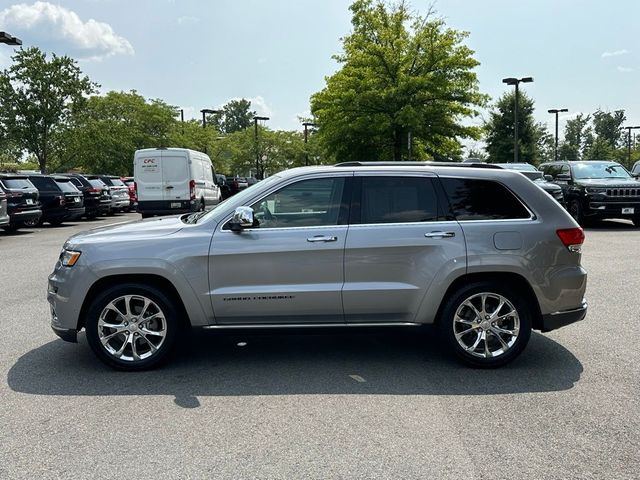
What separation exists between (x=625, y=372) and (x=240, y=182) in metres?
39.3

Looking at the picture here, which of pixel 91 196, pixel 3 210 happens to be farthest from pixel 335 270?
pixel 91 196

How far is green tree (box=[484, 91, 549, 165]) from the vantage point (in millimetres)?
51875

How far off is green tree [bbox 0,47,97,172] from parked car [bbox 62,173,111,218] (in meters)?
11.8

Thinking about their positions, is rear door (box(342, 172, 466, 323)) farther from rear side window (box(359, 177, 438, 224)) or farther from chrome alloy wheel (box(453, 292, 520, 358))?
chrome alloy wheel (box(453, 292, 520, 358))

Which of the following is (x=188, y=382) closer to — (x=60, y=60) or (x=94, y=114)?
(x=60, y=60)

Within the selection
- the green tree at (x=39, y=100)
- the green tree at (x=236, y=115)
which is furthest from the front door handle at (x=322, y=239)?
the green tree at (x=236, y=115)

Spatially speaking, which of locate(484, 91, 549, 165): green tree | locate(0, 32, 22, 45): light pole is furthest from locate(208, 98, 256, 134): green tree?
locate(0, 32, 22, 45): light pole

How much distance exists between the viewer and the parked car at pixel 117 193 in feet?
82.4

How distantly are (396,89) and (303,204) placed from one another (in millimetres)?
20481

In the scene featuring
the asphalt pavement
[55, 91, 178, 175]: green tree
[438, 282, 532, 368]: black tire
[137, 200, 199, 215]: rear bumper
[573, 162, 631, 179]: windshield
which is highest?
[55, 91, 178, 175]: green tree

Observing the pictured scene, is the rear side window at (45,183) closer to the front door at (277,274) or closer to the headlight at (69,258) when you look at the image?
the headlight at (69,258)

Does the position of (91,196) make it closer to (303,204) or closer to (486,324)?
(303,204)

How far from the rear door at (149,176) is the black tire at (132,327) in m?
14.4

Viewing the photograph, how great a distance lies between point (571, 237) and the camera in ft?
16.6
